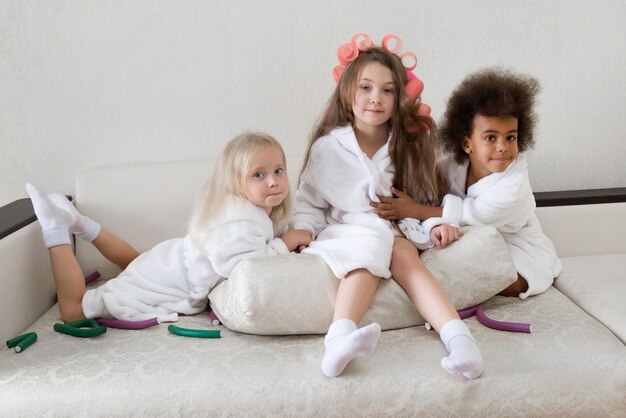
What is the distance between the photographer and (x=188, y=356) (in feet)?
5.27

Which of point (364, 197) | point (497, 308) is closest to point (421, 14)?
point (364, 197)

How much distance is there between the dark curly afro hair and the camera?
1.95 meters

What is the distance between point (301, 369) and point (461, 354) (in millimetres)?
360

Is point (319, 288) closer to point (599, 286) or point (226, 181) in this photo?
point (226, 181)

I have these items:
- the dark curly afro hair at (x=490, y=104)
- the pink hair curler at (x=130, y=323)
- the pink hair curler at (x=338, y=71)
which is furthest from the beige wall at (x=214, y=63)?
the pink hair curler at (x=130, y=323)

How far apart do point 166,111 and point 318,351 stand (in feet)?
3.85

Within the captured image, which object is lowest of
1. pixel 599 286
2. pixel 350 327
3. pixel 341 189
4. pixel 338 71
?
pixel 599 286

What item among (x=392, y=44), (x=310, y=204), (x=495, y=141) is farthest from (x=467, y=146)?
(x=310, y=204)

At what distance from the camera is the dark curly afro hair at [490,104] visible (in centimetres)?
195

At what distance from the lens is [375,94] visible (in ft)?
6.46

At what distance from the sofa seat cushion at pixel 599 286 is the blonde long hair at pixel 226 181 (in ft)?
3.19

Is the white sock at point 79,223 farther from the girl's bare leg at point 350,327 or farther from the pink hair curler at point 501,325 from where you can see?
the pink hair curler at point 501,325

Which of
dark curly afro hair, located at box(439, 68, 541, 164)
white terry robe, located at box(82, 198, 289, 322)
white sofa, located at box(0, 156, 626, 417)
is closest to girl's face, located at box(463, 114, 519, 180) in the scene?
dark curly afro hair, located at box(439, 68, 541, 164)

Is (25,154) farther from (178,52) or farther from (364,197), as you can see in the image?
(364,197)
